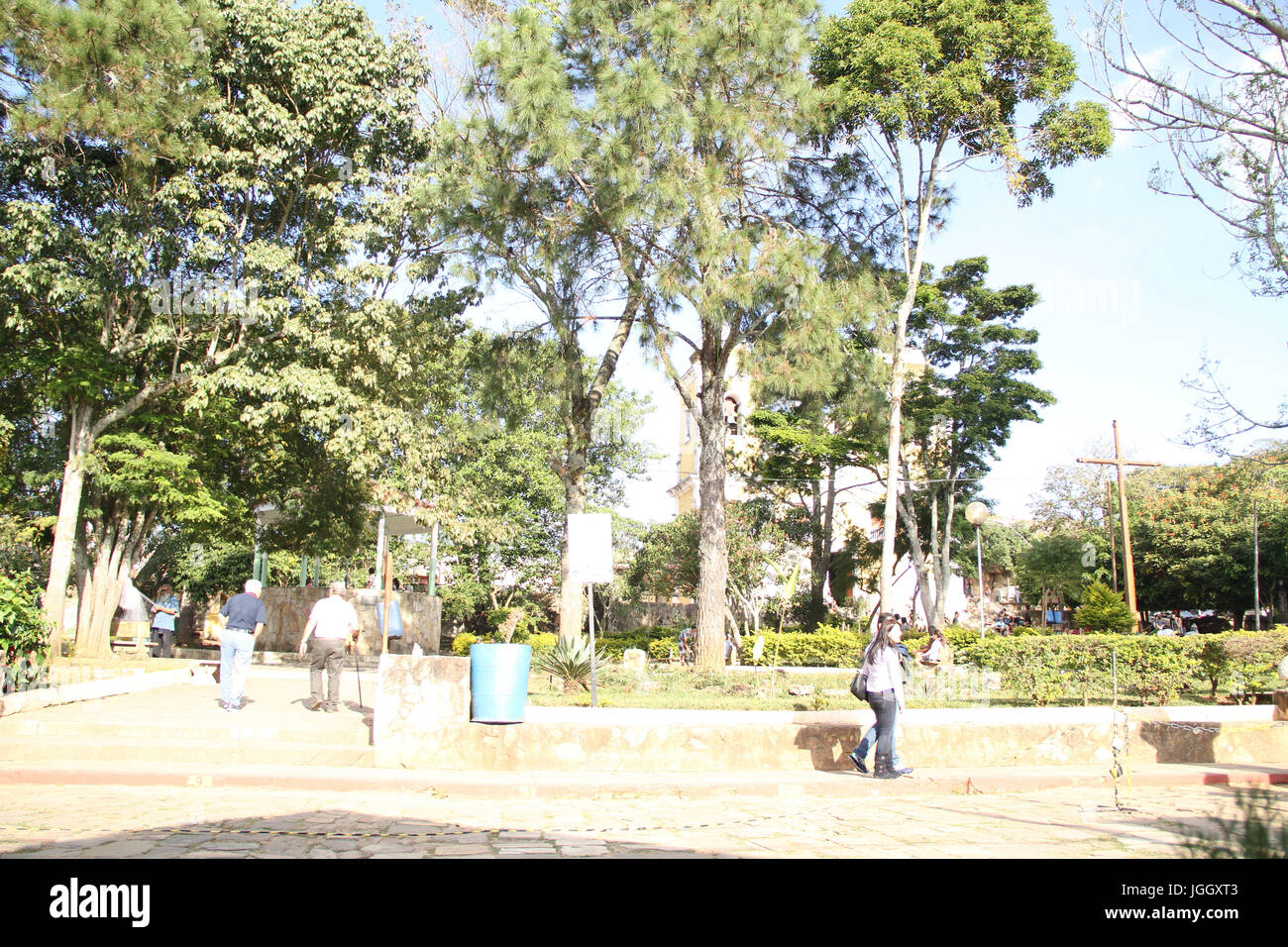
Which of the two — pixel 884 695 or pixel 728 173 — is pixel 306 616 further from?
pixel 884 695

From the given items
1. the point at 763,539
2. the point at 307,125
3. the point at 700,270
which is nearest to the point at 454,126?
the point at 307,125

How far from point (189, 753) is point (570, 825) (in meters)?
4.28

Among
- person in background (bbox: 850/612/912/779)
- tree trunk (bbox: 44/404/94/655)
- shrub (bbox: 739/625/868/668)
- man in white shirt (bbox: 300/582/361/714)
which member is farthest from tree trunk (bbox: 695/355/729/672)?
tree trunk (bbox: 44/404/94/655)

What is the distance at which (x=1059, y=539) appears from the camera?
144ft

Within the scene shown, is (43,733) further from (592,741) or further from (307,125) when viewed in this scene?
(307,125)

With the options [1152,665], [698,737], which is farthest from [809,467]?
[698,737]

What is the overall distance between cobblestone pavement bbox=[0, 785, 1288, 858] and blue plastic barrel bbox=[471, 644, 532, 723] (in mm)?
1133

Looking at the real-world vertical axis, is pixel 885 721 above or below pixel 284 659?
above

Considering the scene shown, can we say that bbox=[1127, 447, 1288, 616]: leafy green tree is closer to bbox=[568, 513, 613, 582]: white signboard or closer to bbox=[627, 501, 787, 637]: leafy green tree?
bbox=[627, 501, 787, 637]: leafy green tree

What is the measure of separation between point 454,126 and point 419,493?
8.13m

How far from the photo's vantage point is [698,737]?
9.36 metres

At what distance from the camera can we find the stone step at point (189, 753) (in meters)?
8.90

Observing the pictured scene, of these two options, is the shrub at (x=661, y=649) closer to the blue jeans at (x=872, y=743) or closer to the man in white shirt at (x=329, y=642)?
the man in white shirt at (x=329, y=642)

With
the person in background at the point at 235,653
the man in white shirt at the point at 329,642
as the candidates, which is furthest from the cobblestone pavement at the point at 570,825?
the man in white shirt at the point at 329,642
